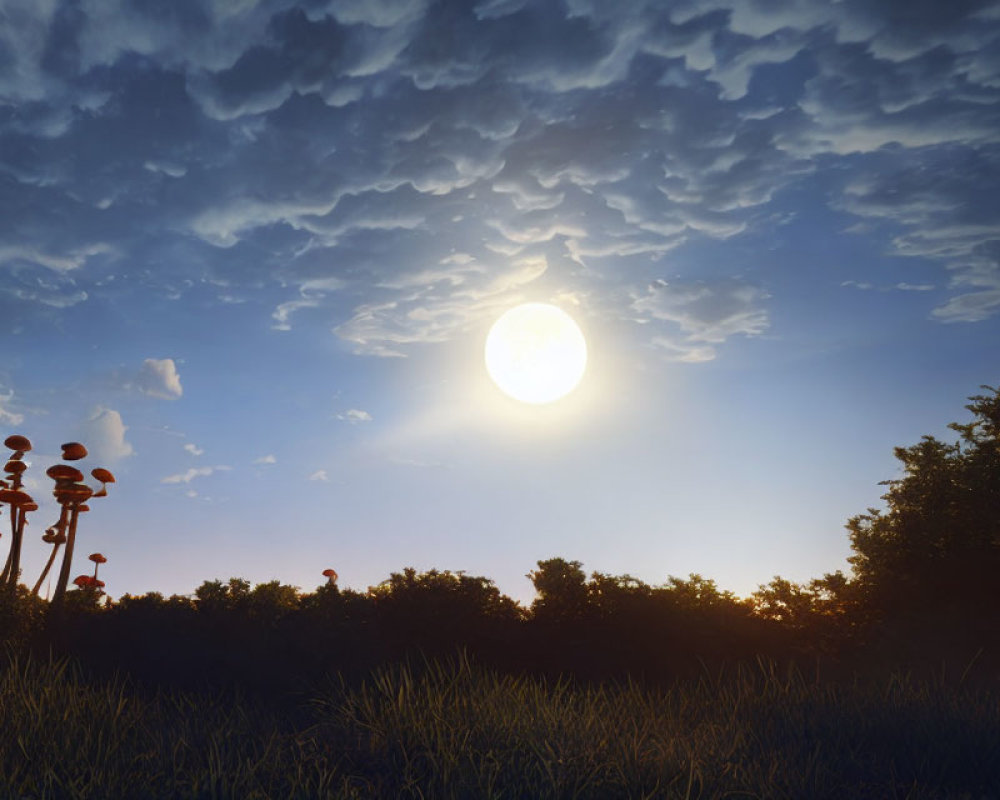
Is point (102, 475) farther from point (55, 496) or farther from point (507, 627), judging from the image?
point (507, 627)

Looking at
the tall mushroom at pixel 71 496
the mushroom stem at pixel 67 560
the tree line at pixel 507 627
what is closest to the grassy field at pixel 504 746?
the tree line at pixel 507 627

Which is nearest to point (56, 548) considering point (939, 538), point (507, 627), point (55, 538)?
point (55, 538)

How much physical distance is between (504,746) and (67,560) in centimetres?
1096

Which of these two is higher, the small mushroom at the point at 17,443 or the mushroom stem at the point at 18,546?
the small mushroom at the point at 17,443

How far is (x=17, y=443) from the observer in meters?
17.2

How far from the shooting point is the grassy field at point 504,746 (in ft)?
21.0

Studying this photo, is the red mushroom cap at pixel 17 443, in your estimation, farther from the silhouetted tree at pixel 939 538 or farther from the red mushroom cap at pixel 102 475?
the silhouetted tree at pixel 939 538

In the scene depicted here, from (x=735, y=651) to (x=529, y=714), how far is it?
4440 millimetres

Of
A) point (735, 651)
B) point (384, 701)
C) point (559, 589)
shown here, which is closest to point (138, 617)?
point (384, 701)

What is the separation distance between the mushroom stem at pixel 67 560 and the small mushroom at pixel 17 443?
7.23 ft

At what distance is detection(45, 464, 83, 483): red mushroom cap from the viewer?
16.2 meters

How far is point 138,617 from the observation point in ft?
38.5

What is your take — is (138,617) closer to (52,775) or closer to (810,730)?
(52,775)

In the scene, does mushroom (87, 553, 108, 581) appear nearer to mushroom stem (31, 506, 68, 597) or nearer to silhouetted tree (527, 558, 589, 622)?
mushroom stem (31, 506, 68, 597)
